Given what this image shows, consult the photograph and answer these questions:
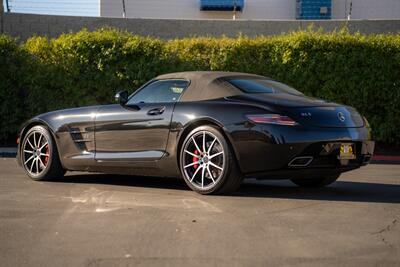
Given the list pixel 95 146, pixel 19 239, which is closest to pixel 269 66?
pixel 95 146

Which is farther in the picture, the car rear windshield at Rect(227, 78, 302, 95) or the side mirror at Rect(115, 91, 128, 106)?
the side mirror at Rect(115, 91, 128, 106)

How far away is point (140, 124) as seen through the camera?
7168 millimetres

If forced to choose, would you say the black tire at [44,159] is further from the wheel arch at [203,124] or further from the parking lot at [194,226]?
the wheel arch at [203,124]

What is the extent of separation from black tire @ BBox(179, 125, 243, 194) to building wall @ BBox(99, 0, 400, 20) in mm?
16331

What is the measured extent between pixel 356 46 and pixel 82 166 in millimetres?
7281

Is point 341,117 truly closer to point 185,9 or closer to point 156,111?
point 156,111

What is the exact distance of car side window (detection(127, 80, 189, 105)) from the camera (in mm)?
7277

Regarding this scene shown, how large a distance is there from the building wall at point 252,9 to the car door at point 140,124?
1536cm

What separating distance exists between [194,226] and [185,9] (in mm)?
18503

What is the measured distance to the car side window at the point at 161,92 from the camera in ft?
23.9

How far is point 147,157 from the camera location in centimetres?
709

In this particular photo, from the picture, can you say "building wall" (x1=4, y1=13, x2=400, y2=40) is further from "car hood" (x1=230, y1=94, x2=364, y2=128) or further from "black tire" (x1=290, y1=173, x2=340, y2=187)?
"car hood" (x1=230, y1=94, x2=364, y2=128)

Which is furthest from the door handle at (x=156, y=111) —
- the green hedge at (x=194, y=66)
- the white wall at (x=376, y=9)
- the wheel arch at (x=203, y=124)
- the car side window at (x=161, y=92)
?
the white wall at (x=376, y=9)

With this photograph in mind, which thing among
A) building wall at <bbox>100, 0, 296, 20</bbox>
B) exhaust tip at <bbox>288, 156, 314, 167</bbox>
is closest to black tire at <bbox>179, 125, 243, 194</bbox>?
exhaust tip at <bbox>288, 156, 314, 167</bbox>
